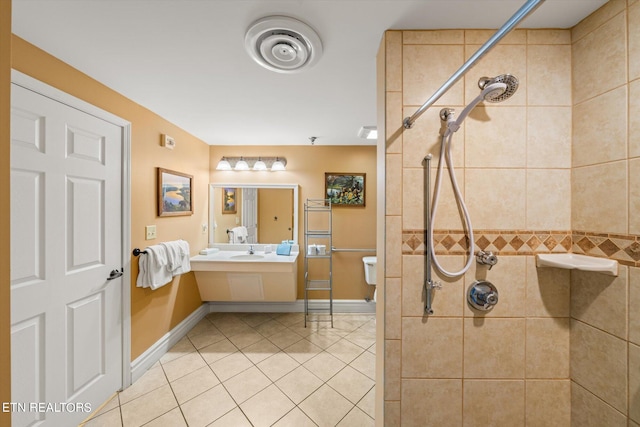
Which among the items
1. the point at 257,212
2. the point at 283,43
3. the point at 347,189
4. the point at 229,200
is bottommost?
the point at 257,212

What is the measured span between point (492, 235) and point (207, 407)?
2087mm

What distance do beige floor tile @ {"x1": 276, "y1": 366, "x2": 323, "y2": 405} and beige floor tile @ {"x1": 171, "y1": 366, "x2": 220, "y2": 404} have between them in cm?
54

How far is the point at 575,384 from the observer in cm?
107

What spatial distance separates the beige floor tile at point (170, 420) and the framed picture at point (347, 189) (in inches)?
93.5

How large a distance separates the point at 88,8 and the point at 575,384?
2.80 meters

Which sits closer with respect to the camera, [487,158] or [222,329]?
[487,158]

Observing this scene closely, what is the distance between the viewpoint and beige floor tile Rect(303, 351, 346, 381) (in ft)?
6.12

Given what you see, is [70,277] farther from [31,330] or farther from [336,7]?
[336,7]

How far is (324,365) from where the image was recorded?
1972mm

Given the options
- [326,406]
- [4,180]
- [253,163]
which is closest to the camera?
[4,180]

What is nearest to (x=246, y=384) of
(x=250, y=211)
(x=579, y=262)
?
(x=250, y=211)

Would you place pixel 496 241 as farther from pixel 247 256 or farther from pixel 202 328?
pixel 202 328

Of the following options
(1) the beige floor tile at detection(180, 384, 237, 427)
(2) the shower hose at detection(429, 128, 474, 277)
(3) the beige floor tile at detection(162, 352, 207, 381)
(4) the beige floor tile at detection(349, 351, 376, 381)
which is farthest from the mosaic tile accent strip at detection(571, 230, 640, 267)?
(3) the beige floor tile at detection(162, 352, 207, 381)

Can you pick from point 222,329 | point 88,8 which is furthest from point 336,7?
point 222,329
